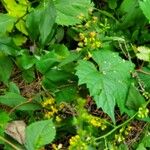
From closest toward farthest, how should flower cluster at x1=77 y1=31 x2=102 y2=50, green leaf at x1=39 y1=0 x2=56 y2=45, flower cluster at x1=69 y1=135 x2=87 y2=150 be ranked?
flower cluster at x1=69 y1=135 x2=87 y2=150
flower cluster at x1=77 y1=31 x2=102 y2=50
green leaf at x1=39 y1=0 x2=56 y2=45

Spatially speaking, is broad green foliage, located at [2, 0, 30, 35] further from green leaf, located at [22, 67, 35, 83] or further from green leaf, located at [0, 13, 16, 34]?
green leaf, located at [22, 67, 35, 83]

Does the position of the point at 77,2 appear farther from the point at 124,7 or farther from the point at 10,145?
the point at 10,145

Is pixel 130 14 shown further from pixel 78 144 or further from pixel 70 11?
pixel 78 144

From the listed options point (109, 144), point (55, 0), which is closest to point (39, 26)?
point (55, 0)

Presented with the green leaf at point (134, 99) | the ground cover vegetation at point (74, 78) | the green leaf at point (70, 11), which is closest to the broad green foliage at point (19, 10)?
the ground cover vegetation at point (74, 78)

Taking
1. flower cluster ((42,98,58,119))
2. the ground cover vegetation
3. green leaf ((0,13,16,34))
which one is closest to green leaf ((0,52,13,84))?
the ground cover vegetation

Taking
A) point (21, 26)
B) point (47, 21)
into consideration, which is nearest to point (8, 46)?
point (47, 21)
